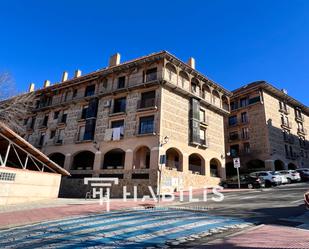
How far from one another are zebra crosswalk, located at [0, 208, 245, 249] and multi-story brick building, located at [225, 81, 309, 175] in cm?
2771

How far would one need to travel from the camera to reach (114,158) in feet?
88.7

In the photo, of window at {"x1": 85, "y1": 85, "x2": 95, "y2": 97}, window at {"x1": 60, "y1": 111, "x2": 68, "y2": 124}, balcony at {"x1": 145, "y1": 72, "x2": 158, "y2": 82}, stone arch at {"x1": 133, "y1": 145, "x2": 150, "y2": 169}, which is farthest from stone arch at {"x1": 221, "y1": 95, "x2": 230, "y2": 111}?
window at {"x1": 60, "y1": 111, "x2": 68, "y2": 124}

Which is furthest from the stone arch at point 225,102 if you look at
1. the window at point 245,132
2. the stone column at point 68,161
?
the stone column at point 68,161

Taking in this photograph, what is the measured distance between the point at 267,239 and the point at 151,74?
2110 centimetres

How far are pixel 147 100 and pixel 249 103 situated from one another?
19129mm

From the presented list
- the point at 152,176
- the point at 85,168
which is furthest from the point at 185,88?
the point at 85,168

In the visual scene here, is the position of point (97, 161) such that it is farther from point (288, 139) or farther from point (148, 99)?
point (288, 139)

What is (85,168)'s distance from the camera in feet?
89.7

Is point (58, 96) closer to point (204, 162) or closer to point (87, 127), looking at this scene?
point (87, 127)

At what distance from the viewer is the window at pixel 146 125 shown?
939 inches

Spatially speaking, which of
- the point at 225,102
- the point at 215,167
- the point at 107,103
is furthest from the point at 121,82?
the point at 215,167

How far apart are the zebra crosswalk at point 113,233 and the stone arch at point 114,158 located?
1748 cm

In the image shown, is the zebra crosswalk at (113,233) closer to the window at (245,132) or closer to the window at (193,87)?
the window at (193,87)

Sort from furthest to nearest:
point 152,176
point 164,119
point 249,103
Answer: point 249,103 < point 164,119 < point 152,176
